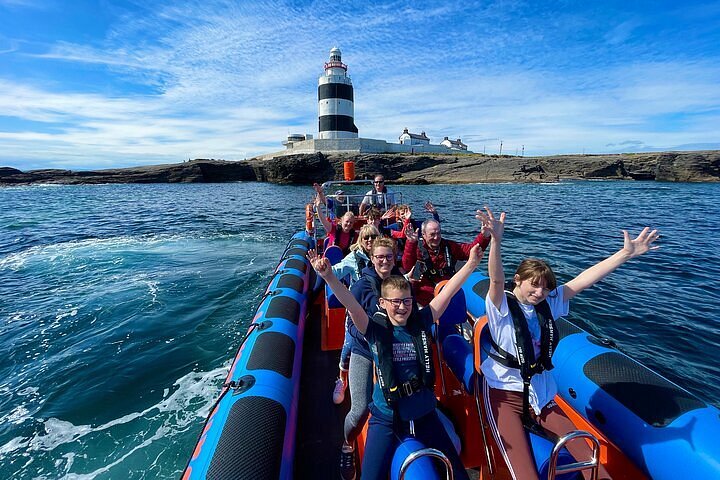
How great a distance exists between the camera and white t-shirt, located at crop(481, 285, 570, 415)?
2.28m

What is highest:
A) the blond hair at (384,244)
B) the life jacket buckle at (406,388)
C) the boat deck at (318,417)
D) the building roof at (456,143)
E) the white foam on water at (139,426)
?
the building roof at (456,143)

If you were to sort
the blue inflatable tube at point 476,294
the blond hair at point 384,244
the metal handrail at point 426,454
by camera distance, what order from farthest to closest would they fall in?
1. the blue inflatable tube at point 476,294
2. the blond hair at point 384,244
3. the metal handrail at point 426,454

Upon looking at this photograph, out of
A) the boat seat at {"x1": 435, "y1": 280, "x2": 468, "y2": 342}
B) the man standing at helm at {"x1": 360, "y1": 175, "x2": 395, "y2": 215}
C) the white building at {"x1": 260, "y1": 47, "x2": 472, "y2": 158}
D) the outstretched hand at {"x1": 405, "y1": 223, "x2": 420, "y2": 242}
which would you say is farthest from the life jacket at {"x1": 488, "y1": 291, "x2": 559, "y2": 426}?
the white building at {"x1": 260, "y1": 47, "x2": 472, "y2": 158}

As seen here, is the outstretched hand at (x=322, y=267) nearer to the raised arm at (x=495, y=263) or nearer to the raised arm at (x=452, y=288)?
the raised arm at (x=452, y=288)

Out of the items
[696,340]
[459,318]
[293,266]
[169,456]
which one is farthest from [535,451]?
[696,340]

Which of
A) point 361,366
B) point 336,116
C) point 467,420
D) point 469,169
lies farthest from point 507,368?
point 336,116

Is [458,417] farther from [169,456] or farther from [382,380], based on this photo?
[169,456]

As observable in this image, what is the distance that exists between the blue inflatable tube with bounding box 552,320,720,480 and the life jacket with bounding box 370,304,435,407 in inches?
61.4

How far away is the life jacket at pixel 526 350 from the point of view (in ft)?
7.39

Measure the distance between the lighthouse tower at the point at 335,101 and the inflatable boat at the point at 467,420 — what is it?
50982 millimetres

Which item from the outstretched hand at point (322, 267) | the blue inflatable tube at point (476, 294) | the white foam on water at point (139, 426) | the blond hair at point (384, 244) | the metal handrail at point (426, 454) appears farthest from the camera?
the blue inflatable tube at point (476, 294)

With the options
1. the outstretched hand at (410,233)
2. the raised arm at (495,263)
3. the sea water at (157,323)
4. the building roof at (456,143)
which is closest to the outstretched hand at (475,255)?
the raised arm at (495,263)

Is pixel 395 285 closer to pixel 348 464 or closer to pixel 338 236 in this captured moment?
pixel 348 464

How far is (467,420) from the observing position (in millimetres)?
2717
